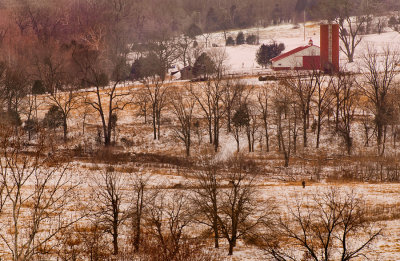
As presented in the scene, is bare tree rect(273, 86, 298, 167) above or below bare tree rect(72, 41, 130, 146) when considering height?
below

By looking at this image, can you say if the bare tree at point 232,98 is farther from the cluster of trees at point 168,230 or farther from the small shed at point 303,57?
the cluster of trees at point 168,230

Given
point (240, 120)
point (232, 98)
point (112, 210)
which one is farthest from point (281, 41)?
point (112, 210)

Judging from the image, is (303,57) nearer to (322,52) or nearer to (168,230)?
(322,52)

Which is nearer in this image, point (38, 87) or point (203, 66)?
point (38, 87)

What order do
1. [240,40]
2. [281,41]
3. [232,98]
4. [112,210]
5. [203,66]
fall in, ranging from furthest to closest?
[240,40], [281,41], [203,66], [232,98], [112,210]

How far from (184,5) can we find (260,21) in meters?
32.2

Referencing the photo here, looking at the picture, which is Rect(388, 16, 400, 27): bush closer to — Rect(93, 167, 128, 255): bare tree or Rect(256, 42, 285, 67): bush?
Rect(256, 42, 285, 67): bush

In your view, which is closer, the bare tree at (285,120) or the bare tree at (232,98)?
the bare tree at (285,120)

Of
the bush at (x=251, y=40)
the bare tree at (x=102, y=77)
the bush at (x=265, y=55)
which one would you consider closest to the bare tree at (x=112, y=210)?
the bare tree at (x=102, y=77)

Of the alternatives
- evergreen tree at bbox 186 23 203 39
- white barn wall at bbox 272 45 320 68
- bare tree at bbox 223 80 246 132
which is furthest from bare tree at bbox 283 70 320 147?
evergreen tree at bbox 186 23 203 39

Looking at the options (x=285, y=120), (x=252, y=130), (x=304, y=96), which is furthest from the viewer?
(x=285, y=120)

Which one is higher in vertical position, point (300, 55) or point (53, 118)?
point (300, 55)

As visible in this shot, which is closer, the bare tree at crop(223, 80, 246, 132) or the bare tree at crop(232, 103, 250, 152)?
the bare tree at crop(232, 103, 250, 152)

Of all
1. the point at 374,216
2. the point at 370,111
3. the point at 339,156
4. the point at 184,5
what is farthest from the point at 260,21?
the point at 374,216
